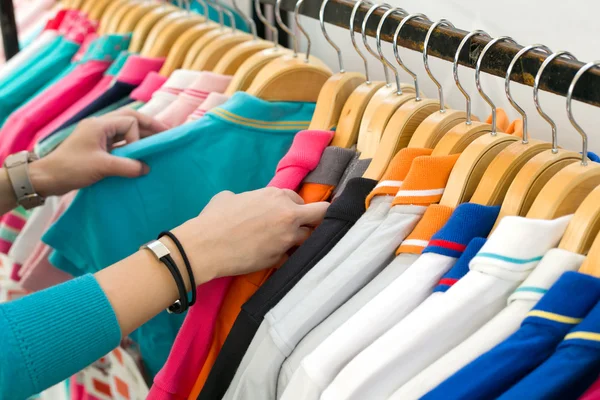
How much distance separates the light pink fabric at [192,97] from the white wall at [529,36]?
0.43 meters

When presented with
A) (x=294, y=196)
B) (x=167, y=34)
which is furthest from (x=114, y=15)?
(x=294, y=196)

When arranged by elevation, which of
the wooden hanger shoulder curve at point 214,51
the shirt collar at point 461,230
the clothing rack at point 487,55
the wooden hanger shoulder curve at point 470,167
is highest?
the clothing rack at point 487,55

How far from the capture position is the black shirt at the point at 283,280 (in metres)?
0.71

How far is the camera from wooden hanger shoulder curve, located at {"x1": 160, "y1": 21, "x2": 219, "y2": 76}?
1.25m

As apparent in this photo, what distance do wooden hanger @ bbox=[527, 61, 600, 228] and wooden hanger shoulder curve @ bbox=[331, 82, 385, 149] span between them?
0.31m

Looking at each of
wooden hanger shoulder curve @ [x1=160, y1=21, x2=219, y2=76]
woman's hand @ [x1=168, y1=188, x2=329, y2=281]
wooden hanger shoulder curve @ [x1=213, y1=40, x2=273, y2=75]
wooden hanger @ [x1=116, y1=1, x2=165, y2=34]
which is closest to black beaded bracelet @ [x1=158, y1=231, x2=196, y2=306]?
woman's hand @ [x1=168, y1=188, x2=329, y2=281]

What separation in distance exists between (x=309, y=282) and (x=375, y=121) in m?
0.25

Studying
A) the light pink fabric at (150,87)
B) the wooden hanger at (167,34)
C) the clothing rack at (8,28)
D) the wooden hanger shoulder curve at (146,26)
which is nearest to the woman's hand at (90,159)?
the light pink fabric at (150,87)

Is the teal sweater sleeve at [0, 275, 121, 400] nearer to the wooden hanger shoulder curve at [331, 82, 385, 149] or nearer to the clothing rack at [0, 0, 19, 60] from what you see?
the wooden hanger shoulder curve at [331, 82, 385, 149]

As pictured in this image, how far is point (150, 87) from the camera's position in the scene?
1.23m

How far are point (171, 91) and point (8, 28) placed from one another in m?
0.85

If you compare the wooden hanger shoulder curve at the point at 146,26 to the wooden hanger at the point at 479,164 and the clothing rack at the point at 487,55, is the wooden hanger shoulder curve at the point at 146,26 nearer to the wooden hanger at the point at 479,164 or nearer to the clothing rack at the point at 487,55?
the clothing rack at the point at 487,55

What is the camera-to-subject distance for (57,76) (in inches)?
61.2

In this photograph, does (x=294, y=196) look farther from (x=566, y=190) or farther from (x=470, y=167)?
(x=566, y=190)
